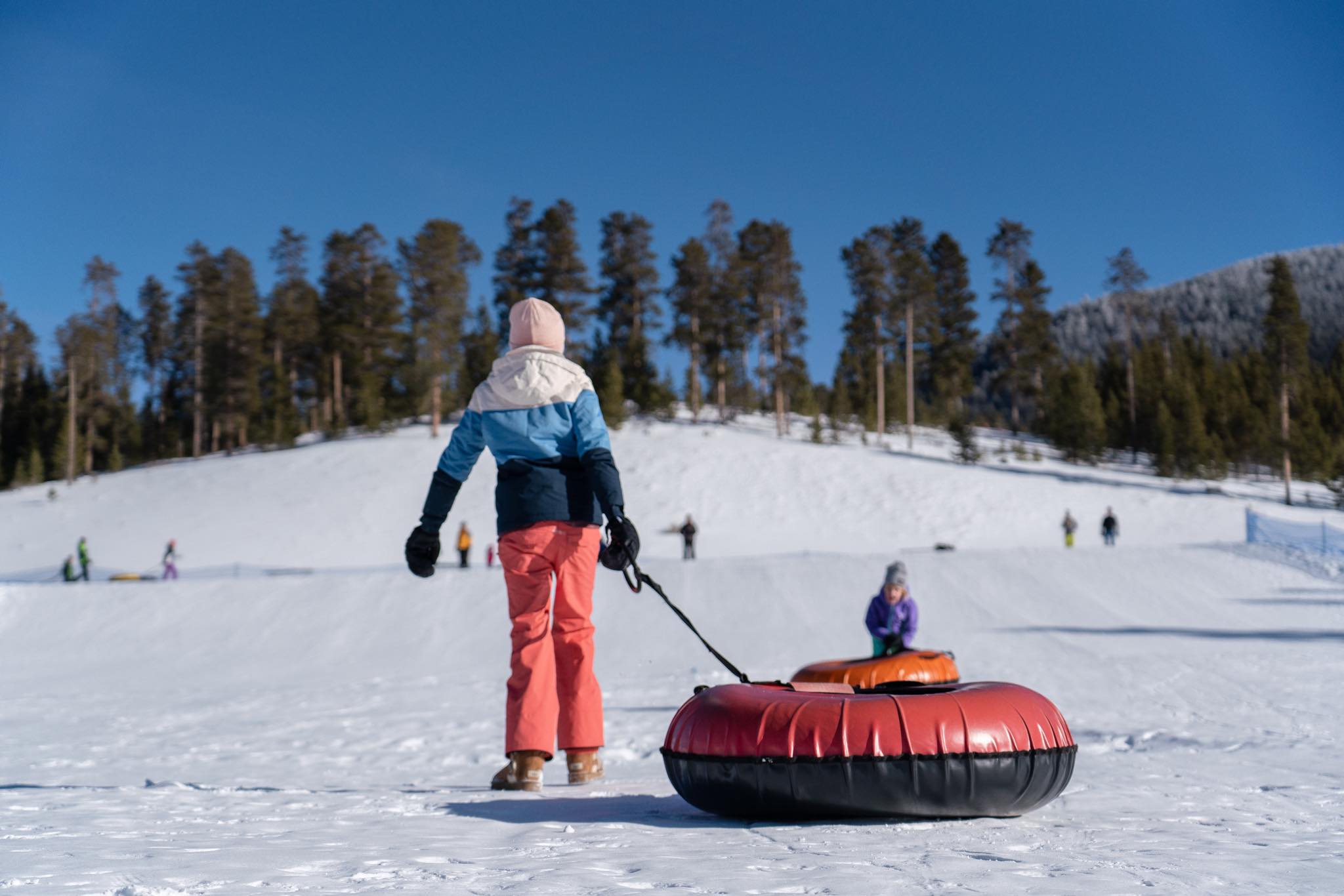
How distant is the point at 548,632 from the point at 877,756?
1651 millimetres

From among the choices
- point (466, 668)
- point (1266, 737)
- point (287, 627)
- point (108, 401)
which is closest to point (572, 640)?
point (1266, 737)

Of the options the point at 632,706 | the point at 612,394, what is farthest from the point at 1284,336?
the point at 632,706

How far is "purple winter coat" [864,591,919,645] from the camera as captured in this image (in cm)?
714

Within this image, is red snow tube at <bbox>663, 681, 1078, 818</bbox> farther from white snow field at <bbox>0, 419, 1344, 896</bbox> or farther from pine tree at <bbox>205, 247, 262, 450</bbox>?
pine tree at <bbox>205, 247, 262, 450</bbox>

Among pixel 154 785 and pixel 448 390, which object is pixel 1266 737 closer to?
pixel 154 785

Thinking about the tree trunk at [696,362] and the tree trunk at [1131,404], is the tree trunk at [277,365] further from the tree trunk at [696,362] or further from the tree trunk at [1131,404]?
the tree trunk at [1131,404]

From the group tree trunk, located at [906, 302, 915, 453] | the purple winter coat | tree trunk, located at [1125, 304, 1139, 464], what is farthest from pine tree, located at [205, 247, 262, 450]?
the purple winter coat

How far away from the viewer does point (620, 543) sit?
4281 millimetres

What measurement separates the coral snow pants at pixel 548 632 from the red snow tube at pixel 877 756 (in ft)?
3.16

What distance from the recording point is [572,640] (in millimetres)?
4359

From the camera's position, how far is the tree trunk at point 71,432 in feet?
144

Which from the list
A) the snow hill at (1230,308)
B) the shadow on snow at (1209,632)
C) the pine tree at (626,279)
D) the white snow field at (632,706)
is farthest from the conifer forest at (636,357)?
the snow hill at (1230,308)

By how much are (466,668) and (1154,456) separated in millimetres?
41570

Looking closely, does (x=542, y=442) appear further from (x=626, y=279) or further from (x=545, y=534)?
(x=626, y=279)
